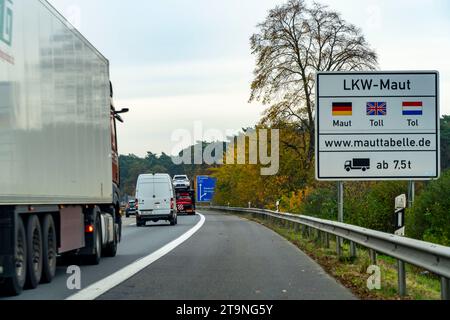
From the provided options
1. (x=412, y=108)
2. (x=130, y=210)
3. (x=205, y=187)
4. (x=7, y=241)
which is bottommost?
(x=130, y=210)

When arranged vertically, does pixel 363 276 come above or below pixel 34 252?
below

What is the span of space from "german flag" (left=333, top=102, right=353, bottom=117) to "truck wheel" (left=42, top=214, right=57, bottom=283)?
7093 mm

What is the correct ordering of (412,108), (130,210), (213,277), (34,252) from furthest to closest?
1. (130,210)
2. (412,108)
3. (213,277)
4. (34,252)

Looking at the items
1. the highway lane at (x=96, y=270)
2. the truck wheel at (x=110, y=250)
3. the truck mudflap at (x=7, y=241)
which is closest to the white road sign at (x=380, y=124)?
the highway lane at (x=96, y=270)

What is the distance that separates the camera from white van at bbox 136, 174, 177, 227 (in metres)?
43.2

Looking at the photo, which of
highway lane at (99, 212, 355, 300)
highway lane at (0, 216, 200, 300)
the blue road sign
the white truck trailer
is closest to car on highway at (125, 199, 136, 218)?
the blue road sign

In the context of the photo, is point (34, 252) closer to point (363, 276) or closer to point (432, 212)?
point (363, 276)

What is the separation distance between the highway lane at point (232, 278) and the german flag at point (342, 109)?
122 inches

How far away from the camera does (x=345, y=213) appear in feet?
95.0

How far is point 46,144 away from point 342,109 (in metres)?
7.68

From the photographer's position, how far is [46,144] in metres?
13.3

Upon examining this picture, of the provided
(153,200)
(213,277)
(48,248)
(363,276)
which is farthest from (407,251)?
(153,200)

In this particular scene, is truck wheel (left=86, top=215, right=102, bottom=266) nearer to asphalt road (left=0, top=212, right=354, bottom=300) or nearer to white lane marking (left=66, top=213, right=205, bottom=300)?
asphalt road (left=0, top=212, right=354, bottom=300)

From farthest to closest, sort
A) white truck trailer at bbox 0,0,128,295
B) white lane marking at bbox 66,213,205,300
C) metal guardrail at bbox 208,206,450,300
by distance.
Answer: white lane marking at bbox 66,213,205,300, white truck trailer at bbox 0,0,128,295, metal guardrail at bbox 208,206,450,300
